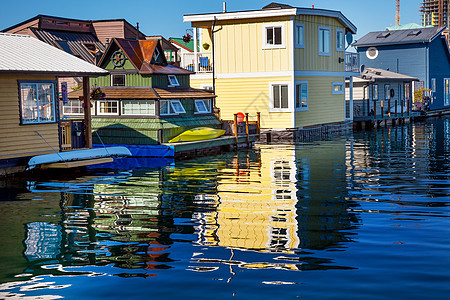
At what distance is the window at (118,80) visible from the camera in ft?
99.8

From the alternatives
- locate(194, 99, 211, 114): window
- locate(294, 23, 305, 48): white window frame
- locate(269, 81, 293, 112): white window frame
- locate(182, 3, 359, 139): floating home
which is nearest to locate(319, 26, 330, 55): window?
locate(182, 3, 359, 139): floating home

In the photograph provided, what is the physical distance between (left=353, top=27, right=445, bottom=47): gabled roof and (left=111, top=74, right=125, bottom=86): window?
1653 inches

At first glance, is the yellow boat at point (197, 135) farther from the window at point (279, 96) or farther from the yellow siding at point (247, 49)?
the yellow siding at point (247, 49)

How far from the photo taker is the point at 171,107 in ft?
97.0

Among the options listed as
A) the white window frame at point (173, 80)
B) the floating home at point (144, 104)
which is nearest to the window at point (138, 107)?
the floating home at point (144, 104)

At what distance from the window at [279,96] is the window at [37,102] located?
17286mm

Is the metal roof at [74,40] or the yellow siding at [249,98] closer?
the yellow siding at [249,98]

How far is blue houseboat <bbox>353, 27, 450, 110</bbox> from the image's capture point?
64.6 meters

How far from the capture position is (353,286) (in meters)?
9.28

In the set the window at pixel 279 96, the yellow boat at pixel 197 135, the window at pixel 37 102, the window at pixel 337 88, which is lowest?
the yellow boat at pixel 197 135

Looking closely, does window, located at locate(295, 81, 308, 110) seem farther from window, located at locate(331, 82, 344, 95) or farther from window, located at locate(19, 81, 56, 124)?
window, located at locate(19, 81, 56, 124)

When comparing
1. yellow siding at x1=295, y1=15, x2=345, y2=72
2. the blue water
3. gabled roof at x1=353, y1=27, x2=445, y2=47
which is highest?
gabled roof at x1=353, y1=27, x2=445, y2=47

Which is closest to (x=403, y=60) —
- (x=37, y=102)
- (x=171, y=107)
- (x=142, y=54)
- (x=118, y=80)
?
(x=142, y=54)

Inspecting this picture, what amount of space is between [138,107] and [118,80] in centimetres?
223
